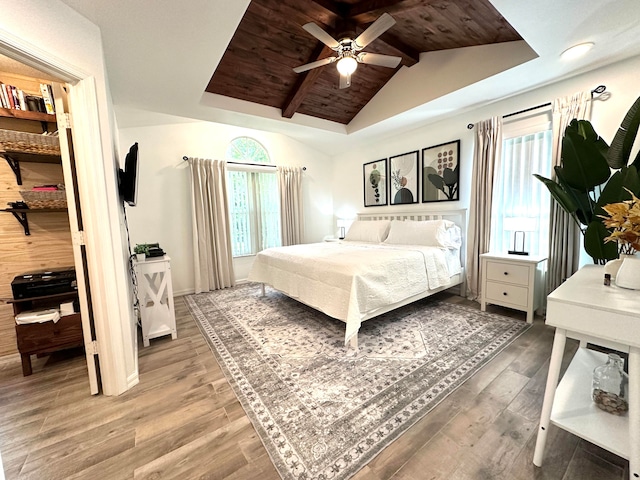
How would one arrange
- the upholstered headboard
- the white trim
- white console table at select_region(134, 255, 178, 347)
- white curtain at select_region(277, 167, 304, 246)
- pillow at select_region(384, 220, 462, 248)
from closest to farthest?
1. the white trim
2. white console table at select_region(134, 255, 178, 347)
3. pillow at select_region(384, 220, 462, 248)
4. the upholstered headboard
5. white curtain at select_region(277, 167, 304, 246)

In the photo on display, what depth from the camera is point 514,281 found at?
273 centimetres

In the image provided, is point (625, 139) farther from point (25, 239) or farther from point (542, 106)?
point (25, 239)

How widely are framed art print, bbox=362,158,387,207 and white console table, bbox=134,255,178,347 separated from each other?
3517 millimetres

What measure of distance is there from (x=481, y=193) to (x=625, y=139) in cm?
131

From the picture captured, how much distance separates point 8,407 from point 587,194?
4.64 meters

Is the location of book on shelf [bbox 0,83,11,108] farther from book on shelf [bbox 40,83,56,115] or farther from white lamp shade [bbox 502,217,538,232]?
white lamp shade [bbox 502,217,538,232]

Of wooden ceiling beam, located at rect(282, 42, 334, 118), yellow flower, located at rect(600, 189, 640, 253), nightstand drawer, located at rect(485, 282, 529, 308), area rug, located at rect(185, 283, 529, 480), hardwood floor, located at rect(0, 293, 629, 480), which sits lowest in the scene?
hardwood floor, located at rect(0, 293, 629, 480)

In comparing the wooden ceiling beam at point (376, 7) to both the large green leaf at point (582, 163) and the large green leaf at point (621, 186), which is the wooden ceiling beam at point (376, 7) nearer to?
the large green leaf at point (582, 163)

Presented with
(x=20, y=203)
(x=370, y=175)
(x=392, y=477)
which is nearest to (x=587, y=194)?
(x=392, y=477)

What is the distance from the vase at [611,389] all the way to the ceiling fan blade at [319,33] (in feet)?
9.06

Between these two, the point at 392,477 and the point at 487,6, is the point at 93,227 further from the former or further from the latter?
the point at 487,6

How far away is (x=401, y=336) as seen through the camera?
2.44m

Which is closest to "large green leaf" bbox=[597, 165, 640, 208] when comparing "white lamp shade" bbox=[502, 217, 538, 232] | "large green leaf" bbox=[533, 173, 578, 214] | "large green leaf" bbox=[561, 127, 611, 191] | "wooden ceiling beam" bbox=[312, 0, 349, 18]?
"large green leaf" bbox=[561, 127, 611, 191]

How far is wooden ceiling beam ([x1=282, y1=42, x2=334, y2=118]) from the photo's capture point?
2.87 metres
